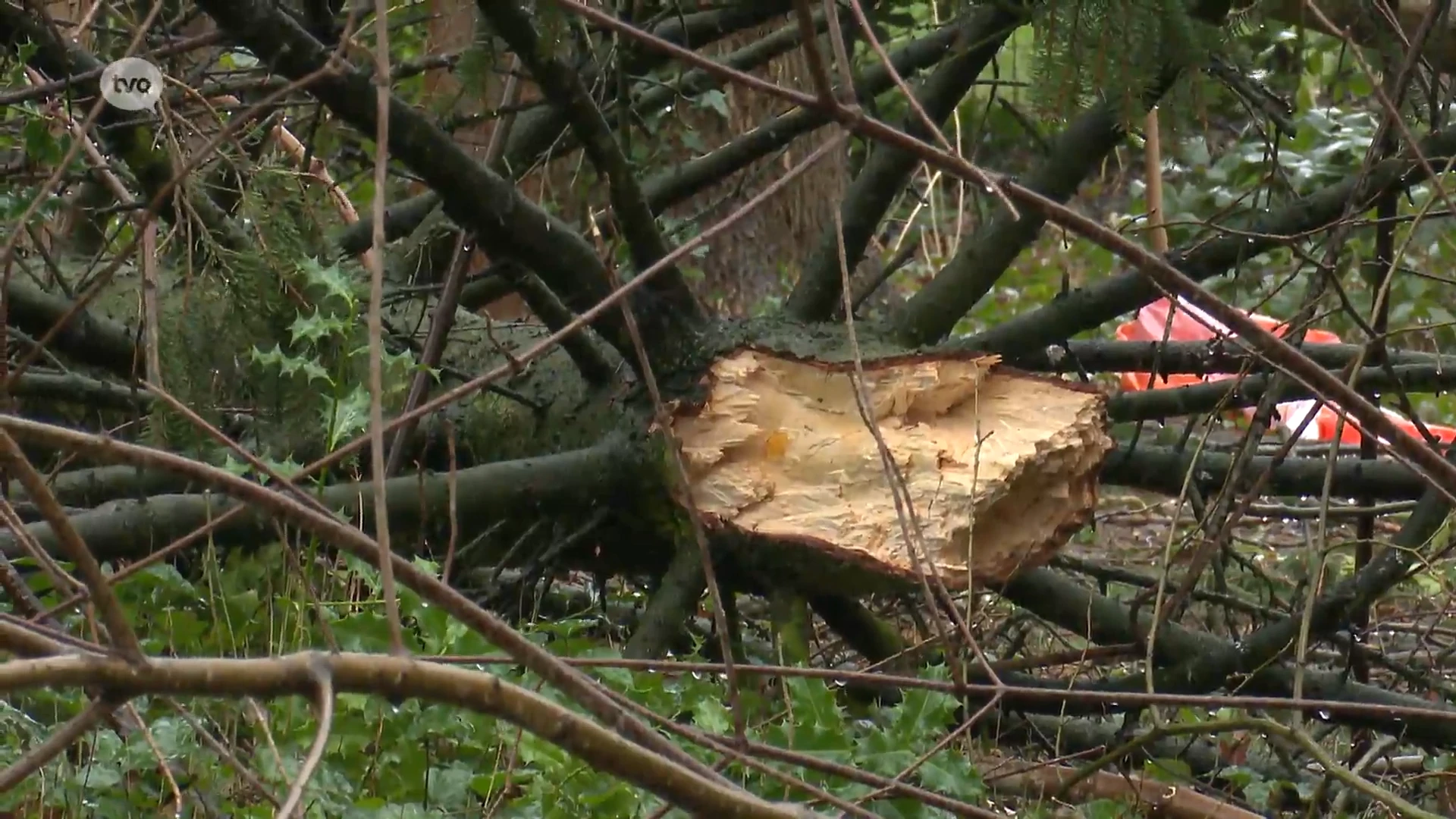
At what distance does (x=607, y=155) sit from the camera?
109 inches

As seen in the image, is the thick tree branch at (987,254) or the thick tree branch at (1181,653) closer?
the thick tree branch at (1181,653)

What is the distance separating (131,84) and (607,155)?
0.87 meters

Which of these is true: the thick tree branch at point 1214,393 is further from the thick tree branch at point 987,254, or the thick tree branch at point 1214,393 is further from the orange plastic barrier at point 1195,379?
the orange plastic barrier at point 1195,379

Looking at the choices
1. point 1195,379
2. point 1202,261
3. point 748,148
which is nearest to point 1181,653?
point 1202,261

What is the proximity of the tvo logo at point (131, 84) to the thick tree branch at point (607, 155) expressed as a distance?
0.55 m

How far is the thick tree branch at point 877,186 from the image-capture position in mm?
3365

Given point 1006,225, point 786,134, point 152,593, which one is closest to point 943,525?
point 1006,225

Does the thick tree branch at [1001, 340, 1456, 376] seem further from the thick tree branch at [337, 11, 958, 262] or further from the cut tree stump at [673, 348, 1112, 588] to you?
the thick tree branch at [337, 11, 958, 262]

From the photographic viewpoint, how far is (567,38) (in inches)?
109

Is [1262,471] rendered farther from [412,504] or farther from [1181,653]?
[412,504]

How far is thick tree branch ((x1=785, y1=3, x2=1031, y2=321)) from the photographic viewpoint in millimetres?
3365

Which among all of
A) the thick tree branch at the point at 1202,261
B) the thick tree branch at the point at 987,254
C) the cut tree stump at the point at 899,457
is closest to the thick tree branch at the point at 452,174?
the cut tree stump at the point at 899,457

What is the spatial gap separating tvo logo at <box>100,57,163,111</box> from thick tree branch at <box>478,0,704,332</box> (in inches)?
21.5

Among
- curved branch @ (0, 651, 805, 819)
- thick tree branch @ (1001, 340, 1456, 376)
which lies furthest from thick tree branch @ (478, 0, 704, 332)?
curved branch @ (0, 651, 805, 819)
